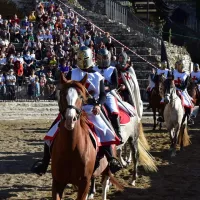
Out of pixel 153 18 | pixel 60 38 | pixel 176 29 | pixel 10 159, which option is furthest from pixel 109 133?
pixel 153 18

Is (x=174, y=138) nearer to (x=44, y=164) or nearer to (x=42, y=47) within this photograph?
(x=44, y=164)

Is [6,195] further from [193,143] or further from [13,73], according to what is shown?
[13,73]

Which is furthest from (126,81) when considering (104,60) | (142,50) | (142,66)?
(142,50)

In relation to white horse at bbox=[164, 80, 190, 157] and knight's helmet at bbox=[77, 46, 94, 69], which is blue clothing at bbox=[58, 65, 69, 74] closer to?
white horse at bbox=[164, 80, 190, 157]

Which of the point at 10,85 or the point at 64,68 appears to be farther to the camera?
the point at 64,68

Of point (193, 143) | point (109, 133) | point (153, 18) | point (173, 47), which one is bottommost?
point (193, 143)

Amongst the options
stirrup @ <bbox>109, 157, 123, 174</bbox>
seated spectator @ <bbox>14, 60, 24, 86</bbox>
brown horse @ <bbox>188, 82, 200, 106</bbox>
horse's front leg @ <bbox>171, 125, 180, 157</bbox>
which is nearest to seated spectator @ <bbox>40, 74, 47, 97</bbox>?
seated spectator @ <bbox>14, 60, 24, 86</bbox>

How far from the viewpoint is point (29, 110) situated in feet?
78.3

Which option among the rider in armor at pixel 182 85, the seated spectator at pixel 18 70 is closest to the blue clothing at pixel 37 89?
the seated spectator at pixel 18 70

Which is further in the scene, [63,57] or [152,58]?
[152,58]

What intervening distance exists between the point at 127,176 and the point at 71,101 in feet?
15.2

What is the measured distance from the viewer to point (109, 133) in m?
8.27

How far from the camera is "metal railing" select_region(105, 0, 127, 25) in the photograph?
116 feet

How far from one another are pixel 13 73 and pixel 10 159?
44.1ft
